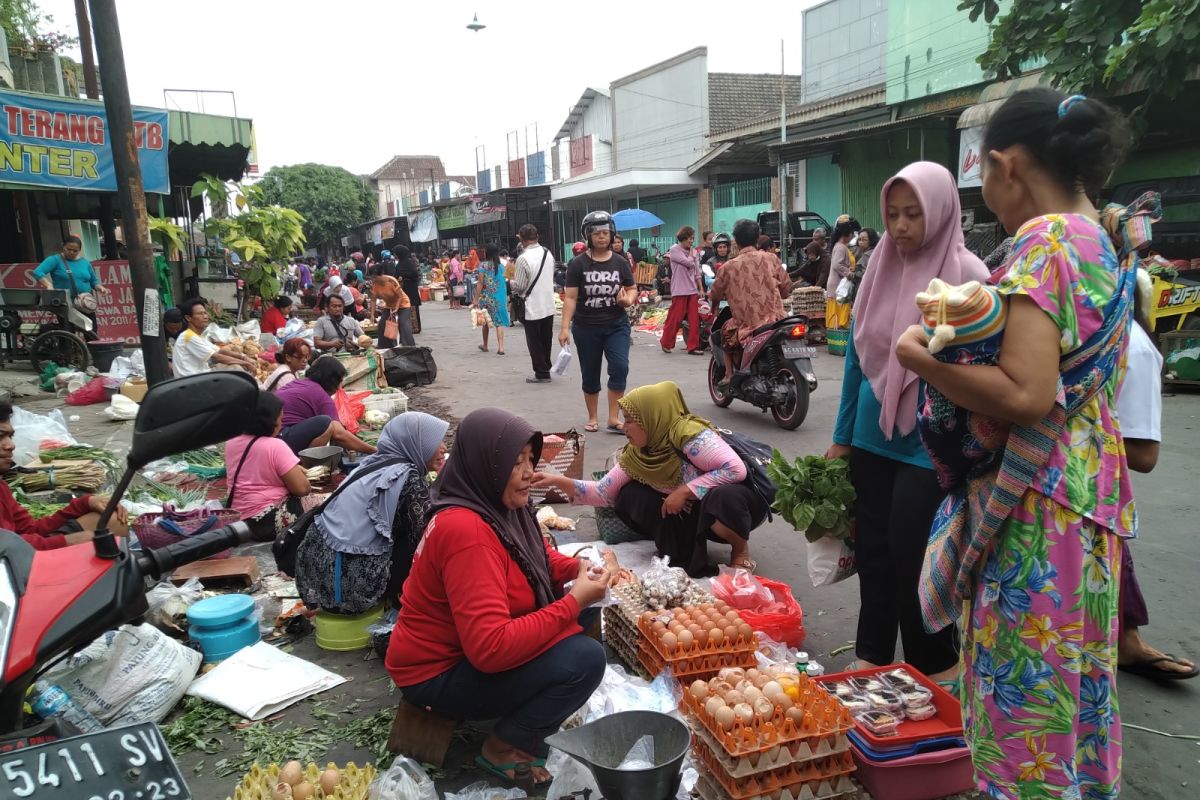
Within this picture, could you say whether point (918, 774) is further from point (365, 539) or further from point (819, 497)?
point (365, 539)

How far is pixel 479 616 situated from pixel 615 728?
55 cm

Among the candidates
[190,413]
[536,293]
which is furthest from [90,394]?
[190,413]

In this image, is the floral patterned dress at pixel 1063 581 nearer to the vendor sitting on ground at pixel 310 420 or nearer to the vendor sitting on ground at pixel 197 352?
the vendor sitting on ground at pixel 310 420

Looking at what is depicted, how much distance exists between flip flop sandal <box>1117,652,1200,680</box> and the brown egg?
6.31ft

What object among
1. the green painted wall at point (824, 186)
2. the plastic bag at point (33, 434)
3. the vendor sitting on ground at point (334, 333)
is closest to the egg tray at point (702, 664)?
the plastic bag at point (33, 434)

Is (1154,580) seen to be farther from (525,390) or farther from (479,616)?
(525,390)

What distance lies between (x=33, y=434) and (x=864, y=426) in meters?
6.35

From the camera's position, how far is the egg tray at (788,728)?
7.93 ft

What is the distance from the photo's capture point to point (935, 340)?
69.3 inches

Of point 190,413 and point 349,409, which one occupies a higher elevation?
point 190,413

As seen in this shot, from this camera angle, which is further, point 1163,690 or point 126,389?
point 126,389

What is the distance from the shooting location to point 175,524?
4406mm

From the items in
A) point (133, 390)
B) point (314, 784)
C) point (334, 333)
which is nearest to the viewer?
point (314, 784)

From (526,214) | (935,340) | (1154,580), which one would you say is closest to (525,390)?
(1154,580)
